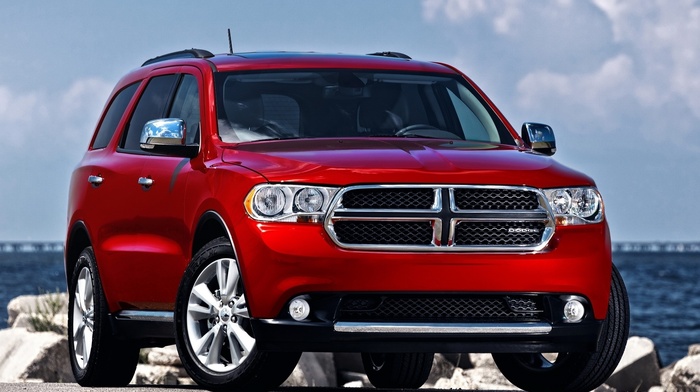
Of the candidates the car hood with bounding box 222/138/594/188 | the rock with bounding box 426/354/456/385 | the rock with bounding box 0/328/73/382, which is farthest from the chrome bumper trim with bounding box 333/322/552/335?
the rock with bounding box 426/354/456/385

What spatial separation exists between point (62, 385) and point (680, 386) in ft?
23.7

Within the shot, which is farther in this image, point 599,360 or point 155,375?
point 155,375

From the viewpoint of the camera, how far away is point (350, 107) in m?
8.73

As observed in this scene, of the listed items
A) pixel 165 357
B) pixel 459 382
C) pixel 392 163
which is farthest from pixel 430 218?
pixel 165 357

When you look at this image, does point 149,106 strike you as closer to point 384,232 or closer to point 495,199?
point 384,232

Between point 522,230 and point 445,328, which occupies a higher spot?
point 522,230

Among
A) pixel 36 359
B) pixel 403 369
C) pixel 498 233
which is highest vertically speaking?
pixel 498 233

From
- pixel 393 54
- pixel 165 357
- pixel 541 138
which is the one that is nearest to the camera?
pixel 541 138

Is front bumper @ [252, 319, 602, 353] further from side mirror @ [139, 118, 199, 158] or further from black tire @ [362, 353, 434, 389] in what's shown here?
black tire @ [362, 353, 434, 389]

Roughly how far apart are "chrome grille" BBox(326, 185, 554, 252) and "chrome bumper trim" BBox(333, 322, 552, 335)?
1.25ft

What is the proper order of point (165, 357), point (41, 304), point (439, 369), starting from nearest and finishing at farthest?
point (165, 357) → point (439, 369) → point (41, 304)

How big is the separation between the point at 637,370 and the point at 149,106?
930cm

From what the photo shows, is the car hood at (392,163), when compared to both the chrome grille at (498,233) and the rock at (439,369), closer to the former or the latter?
the chrome grille at (498,233)

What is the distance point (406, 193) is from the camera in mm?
7219
